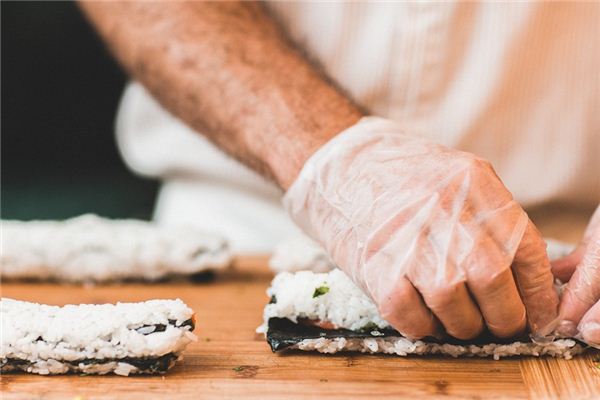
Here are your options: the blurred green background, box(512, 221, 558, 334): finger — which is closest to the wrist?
box(512, 221, 558, 334): finger

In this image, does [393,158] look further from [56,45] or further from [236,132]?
[56,45]

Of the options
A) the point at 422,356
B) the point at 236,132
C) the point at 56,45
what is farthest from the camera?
the point at 56,45

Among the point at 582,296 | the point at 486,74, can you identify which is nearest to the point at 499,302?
the point at 582,296

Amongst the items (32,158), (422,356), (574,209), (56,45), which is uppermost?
(56,45)

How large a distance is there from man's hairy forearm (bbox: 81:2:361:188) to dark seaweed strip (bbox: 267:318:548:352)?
309mm

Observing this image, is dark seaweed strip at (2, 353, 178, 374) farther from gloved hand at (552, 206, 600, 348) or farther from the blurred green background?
the blurred green background

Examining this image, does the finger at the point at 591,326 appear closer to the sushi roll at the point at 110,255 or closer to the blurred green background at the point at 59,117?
the sushi roll at the point at 110,255

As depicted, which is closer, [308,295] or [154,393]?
[154,393]

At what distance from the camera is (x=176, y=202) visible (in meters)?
2.16

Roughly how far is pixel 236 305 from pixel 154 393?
1.42 ft

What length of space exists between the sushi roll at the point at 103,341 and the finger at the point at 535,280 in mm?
493

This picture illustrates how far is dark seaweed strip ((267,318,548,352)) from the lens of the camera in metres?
1.27

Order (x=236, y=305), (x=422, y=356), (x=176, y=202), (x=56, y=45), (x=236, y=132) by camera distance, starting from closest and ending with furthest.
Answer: (x=422, y=356) < (x=236, y=305) < (x=236, y=132) < (x=176, y=202) < (x=56, y=45)

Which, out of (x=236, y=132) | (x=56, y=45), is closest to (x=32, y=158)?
(x=56, y=45)
